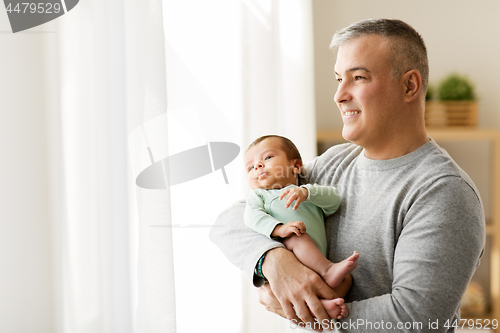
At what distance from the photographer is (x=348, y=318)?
1.03 meters

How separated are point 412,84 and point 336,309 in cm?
60

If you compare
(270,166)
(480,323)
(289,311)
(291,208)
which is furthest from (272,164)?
(480,323)

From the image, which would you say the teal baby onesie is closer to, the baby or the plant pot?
the baby

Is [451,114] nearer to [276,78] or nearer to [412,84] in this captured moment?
[276,78]

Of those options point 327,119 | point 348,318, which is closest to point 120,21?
point 348,318

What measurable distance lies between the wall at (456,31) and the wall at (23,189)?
2.33 meters

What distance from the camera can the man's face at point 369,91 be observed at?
1.14m

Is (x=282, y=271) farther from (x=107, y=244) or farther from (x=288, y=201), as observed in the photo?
(x=107, y=244)

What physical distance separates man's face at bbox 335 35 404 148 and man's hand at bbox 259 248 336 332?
0.37 m

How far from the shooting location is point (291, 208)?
123 centimetres

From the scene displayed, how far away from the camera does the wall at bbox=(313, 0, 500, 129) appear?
2838mm

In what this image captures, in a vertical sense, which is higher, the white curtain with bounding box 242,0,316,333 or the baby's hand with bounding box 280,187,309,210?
the white curtain with bounding box 242,0,316,333

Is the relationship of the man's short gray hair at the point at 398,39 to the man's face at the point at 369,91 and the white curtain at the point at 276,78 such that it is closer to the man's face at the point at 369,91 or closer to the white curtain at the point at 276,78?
the man's face at the point at 369,91

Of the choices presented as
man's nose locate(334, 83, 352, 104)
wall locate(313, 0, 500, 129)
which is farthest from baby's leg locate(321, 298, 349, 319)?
wall locate(313, 0, 500, 129)
